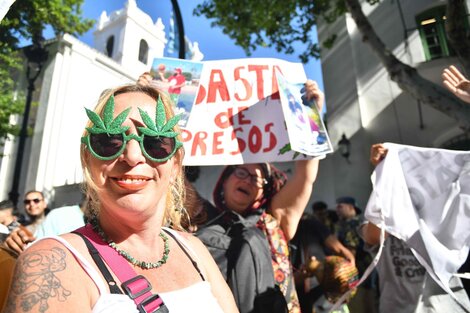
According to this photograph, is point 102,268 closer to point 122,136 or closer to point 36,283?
point 36,283

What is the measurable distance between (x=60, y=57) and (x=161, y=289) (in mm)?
14041

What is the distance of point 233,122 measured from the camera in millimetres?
2768

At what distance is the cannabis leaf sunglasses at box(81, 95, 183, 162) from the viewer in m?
1.23

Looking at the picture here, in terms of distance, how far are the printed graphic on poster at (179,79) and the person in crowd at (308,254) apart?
1.34 meters

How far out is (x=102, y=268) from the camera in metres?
1.07

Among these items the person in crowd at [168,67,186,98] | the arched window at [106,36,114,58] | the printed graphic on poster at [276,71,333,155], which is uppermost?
the arched window at [106,36,114,58]

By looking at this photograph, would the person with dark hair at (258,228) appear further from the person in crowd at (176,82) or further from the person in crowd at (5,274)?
the person in crowd at (5,274)

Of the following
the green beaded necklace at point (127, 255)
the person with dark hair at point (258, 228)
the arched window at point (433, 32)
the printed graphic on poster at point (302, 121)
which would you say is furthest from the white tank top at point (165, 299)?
the arched window at point (433, 32)

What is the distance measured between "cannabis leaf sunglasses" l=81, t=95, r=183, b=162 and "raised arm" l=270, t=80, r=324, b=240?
1.36 meters

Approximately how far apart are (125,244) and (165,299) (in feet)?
0.85

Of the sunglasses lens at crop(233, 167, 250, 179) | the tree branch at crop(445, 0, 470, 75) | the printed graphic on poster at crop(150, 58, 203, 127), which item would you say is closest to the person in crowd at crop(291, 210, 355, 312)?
the sunglasses lens at crop(233, 167, 250, 179)

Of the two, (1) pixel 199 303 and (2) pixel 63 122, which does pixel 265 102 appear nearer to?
(1) pixel 199 303

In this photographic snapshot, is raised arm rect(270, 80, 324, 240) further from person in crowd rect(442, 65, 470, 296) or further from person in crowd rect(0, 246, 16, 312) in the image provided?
person in crowd rect(0, 246, 16, 312)

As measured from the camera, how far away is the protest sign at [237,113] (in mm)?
2633
